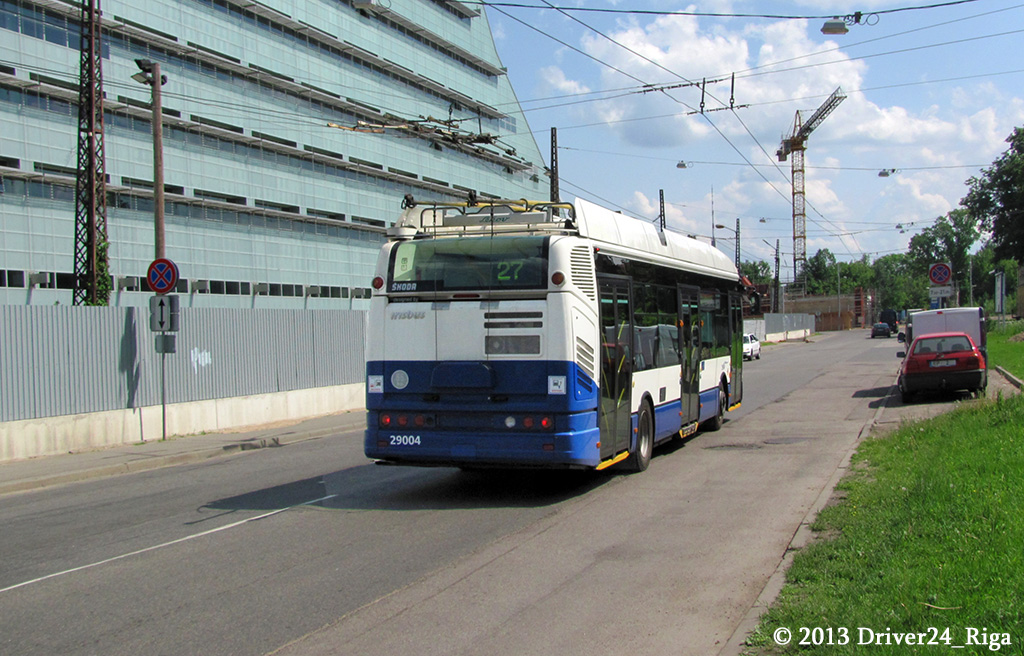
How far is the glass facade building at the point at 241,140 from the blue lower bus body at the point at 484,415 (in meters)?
19.4

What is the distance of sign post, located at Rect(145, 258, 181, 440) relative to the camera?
58.2 feet

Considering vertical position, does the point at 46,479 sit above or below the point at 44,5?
below

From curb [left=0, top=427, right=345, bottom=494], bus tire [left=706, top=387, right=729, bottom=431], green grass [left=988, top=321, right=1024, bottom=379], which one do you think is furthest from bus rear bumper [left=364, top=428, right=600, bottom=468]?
green grass [left=988, top=321, right=1024, bottom=379]

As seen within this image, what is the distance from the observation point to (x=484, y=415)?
9.93m

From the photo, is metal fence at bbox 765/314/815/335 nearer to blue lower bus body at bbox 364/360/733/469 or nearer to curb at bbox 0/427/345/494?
curb at bbox 0/427/345/494

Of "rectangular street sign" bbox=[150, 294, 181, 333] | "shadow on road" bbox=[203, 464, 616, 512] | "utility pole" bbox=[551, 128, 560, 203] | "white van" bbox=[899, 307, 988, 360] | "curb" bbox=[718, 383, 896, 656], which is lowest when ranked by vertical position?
"shadow on road" bbox=[203, 464, 616, 512]

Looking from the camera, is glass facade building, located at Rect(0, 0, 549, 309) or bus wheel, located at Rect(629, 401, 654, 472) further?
glass facade building, located at Rect(0, 0, 549, 309)

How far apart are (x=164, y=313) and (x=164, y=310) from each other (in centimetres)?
9

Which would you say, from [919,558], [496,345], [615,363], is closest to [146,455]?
[496,345]

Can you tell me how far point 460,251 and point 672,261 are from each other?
4671 mm

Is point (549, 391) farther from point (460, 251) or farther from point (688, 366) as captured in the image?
point (688, 366)

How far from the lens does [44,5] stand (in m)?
37.0

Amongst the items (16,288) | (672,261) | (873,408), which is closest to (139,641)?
(672,261)

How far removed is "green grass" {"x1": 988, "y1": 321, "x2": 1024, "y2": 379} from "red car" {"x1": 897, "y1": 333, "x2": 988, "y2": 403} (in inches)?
176
